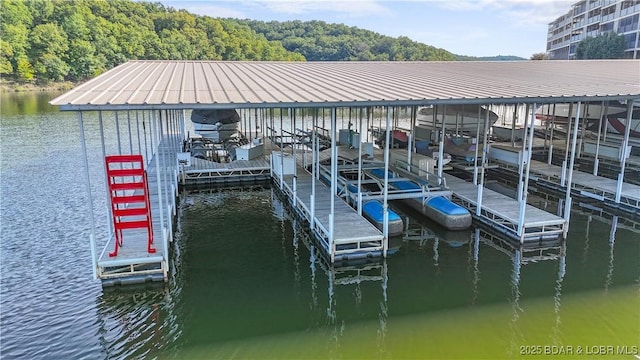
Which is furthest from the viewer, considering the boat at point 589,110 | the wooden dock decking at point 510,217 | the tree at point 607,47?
the tree at point 607,47

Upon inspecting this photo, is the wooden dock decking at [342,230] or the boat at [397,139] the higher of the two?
the boat at [397,139]

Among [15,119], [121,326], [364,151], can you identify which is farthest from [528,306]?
Result: [15,119]

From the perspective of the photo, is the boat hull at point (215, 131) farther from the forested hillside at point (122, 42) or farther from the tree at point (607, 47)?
the tree at point (607, 47)

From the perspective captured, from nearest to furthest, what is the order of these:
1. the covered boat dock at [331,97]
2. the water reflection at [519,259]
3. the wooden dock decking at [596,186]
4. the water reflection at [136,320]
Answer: the water reflection at [136,320] → the water reflection at [519,259] → the covered boat dock at [331,97] → the wooden dock decking at [596,186]

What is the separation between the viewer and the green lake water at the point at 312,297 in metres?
6.84

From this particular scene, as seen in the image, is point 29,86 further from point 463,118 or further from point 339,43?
point 463,118

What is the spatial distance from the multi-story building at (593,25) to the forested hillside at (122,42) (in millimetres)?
18101

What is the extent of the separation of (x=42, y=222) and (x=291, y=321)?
324 inches

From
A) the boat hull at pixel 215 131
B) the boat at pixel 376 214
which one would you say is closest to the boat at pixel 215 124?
the boat hull at pixel 215 131

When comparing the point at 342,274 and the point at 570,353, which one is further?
the point at 342,274

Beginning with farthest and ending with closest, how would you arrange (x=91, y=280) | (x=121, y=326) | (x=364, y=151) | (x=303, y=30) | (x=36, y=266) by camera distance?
(x=303, y=30)
(x=364, y=151)
(x=36, y=266)
(x=91, y=280)
(x=121, y=326)

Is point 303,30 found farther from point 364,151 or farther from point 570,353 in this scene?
point 570,353

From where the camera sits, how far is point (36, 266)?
938 cm

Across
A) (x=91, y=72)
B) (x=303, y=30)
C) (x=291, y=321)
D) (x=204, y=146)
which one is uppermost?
(x=303, y=30)
